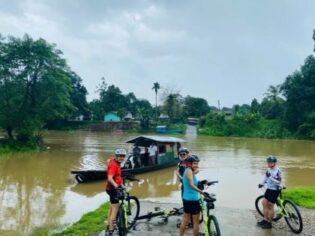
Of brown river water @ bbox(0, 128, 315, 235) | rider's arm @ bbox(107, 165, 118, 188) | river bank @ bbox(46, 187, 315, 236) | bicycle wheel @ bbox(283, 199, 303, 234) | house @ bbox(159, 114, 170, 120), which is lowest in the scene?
brown river water @ bbox(0, 128, 315, 235)

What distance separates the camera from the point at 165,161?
2133 centimetres

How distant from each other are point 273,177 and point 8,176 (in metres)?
14.6

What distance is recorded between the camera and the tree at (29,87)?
3112cm

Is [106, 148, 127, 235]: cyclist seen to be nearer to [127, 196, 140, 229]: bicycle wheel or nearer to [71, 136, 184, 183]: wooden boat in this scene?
[127, 196, 140, 229]: bicycle wheel

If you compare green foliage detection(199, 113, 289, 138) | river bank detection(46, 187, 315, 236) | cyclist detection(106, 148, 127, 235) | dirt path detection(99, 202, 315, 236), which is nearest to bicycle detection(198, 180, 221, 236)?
dirt path detection(99, 202, 315, 236)

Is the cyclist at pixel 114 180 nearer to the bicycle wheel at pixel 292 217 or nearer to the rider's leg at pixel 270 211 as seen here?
the rider's leg at pixel 270 211

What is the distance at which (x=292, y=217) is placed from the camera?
755cm

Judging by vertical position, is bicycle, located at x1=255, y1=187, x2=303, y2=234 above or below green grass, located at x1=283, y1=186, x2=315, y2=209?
above

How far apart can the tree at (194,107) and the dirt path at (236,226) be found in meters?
61.8

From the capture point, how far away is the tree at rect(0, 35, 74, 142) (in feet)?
102

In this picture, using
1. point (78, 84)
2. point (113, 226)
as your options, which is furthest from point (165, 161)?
point (78, 84)

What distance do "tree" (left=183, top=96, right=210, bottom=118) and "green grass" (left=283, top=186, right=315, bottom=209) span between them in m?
59.2

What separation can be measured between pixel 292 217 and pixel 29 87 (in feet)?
94.7

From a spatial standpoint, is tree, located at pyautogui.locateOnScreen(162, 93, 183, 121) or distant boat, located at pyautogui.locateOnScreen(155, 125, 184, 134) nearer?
distant boat, located at pyautogui.locateOnScreen(155, 125, 184, 134)
